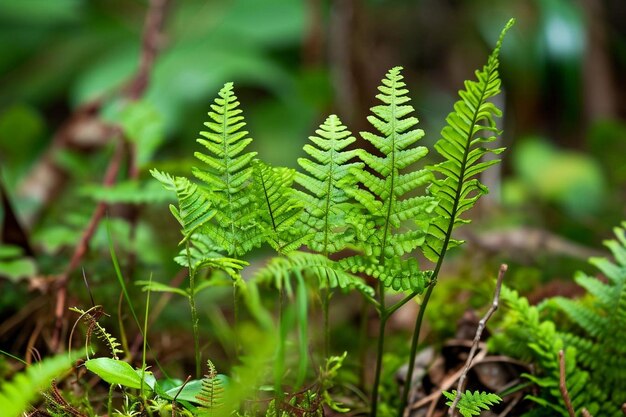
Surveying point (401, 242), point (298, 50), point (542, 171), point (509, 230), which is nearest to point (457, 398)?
point (401, 242)

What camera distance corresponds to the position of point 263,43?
4.07m

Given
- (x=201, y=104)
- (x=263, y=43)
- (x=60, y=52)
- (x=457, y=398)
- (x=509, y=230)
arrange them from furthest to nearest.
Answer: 1. (x=60, y=52)
2. (x=263, y=43)
3. (x=201, y=104)
4. (x=509, y=230)
5. (x=457, y=398)

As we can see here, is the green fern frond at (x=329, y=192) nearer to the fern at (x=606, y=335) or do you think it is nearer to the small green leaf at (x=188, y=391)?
the small green leaf at (x=188, y=391)

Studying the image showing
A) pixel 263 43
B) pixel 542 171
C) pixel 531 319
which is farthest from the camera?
pixel 263 43

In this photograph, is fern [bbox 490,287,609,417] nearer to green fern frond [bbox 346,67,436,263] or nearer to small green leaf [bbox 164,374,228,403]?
green fern frond [bbox 346,67,436,263]

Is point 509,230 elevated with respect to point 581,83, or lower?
Result: lower

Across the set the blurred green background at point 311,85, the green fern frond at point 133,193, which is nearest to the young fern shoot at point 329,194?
the green fern frond at point 133,193

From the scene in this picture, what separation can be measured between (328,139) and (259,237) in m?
0.19

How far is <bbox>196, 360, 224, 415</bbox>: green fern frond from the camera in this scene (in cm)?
85

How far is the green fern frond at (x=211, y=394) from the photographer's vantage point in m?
0.85

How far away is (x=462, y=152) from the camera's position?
88 centimetres

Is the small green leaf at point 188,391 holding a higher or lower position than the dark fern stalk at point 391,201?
lower

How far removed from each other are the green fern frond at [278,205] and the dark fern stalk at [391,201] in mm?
87

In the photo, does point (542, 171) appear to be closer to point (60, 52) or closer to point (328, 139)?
point (328, 139)
